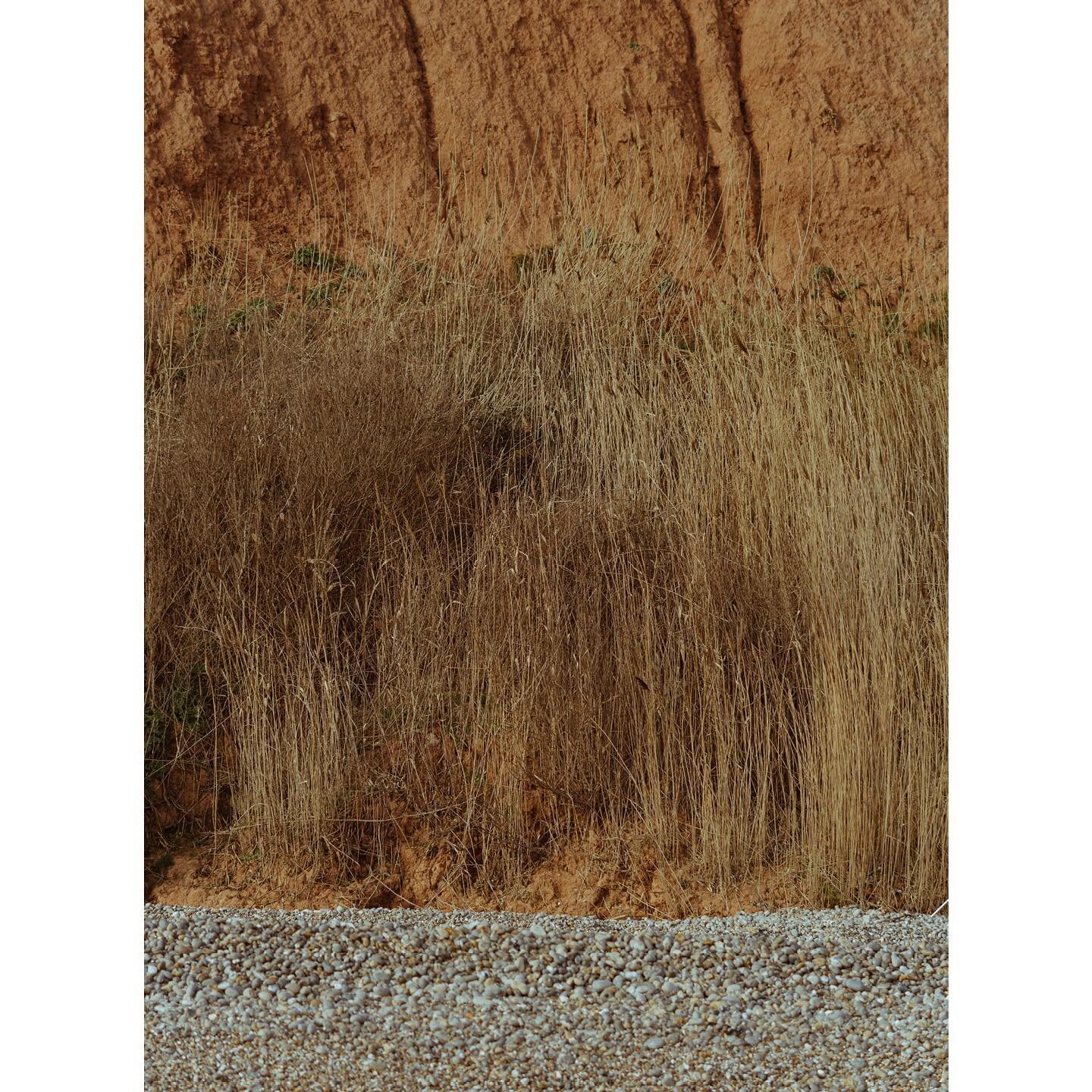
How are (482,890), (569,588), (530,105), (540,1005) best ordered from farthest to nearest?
(530,105), (569,588), (482,890), (540,1005)

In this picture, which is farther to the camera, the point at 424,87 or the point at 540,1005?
the point at 424,87

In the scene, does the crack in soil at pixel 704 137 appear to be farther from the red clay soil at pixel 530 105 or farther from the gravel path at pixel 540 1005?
the gravel path at pixel 540 1005

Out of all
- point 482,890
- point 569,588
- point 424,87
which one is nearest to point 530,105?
point 424,87

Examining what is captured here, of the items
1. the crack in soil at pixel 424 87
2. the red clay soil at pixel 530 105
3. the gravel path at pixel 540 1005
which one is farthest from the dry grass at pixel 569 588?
the crack in soil at pixel 424 87

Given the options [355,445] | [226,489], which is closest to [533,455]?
[355,445]

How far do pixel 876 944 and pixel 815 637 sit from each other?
103 centimetres

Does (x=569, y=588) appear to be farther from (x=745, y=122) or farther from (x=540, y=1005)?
(x=745, y=122)

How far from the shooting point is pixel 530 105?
6.05 m

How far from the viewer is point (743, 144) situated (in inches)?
237

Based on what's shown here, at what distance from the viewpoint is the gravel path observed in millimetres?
2783

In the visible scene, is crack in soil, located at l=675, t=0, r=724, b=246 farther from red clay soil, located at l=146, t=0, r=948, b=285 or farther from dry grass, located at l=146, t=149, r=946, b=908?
dry grass, located at l=146, t=149, r=946, b=908

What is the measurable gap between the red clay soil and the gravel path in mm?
3520

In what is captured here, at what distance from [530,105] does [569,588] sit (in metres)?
2.87

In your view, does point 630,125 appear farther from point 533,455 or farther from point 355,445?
point 355,445
